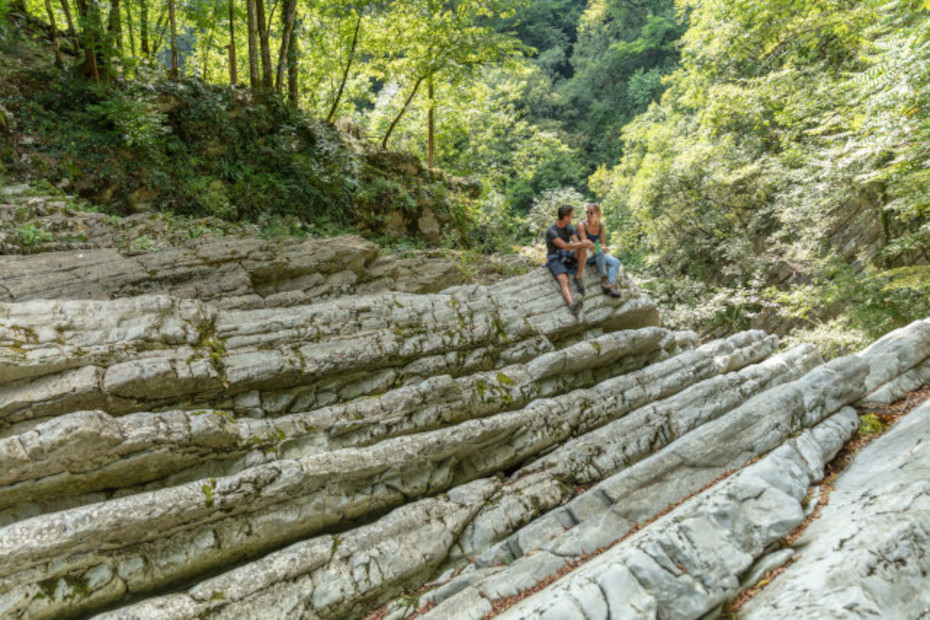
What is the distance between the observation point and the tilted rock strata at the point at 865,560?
350cm

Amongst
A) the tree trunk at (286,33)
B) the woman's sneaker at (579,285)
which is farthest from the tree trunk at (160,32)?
the woman's sneaker at (579,285)

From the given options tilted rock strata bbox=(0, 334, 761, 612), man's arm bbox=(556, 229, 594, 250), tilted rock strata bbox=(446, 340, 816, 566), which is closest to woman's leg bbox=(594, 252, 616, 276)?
man's arm bbox=(556, 229, 594, 250)

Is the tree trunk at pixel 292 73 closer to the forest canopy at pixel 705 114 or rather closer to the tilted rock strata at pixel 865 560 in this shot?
the forest canopy at pixel 705 114

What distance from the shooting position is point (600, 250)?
10727 mm

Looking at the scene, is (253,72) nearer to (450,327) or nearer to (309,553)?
(450,327)

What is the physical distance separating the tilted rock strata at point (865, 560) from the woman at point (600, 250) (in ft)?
21.3

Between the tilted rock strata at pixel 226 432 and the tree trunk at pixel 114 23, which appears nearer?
the tilted rock strata at pixel 226 432

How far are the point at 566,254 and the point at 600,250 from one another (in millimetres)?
816

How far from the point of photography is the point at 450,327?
9.16m

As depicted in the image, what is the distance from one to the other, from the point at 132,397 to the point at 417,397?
4.10 metres

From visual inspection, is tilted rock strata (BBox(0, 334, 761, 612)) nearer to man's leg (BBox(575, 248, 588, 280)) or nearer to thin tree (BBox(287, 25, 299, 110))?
man's leg (BBox(575, 248, 588, 280))

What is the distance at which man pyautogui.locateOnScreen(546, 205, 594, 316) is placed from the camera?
Answer: 404 inches

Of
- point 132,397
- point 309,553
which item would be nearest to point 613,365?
point 309,553

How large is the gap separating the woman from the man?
0.91 ft
